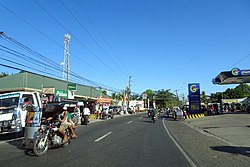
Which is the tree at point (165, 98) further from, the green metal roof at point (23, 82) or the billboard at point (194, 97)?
the green metal roof at point (23, 82)

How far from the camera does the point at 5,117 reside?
1356 centimetres

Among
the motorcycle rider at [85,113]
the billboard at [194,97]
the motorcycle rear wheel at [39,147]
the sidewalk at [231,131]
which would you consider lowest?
the sidewalk at [231,131]

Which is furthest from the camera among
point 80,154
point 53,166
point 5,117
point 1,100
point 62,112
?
point 1,100

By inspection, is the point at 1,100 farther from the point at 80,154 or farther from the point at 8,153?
the point at 80,154

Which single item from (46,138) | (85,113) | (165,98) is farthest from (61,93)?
(165,98)

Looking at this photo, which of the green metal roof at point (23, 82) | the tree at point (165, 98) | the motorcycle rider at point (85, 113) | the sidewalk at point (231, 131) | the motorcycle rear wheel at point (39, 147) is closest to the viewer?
the motorcycle rear wheel at point (39, 147)

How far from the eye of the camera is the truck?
13300 mm

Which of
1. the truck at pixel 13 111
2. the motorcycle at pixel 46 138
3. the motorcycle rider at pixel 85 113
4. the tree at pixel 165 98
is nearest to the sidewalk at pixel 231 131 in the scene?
the motorcycle at pixel 46 138

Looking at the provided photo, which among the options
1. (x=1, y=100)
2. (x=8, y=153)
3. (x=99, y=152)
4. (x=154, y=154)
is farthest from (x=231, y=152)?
(x=1, y=100)

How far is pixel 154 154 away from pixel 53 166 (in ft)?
11.6

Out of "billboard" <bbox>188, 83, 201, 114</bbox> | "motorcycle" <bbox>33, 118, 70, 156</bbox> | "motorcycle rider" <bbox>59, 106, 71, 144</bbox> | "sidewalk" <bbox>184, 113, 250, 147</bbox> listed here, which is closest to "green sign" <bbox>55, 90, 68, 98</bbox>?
"sidewalk" <bbox>184, 113, 250, 147</bbox>

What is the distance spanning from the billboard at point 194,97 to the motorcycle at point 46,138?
33.1 meters

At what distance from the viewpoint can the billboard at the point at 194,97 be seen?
134 ft

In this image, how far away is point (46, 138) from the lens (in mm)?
9250
